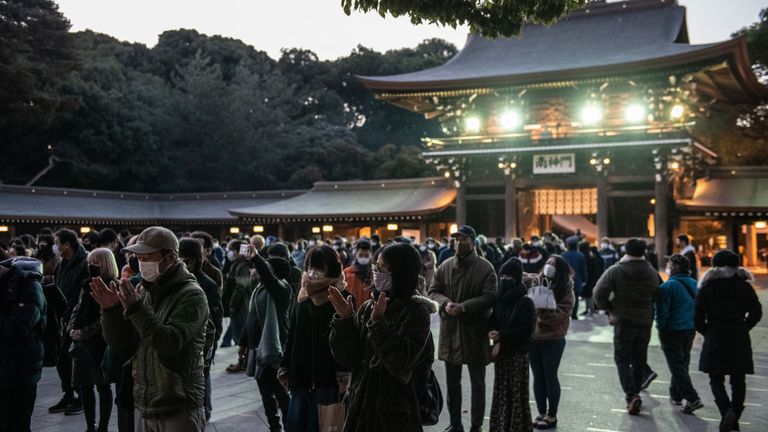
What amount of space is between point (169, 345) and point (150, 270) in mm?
511

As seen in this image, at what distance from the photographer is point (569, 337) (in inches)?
459

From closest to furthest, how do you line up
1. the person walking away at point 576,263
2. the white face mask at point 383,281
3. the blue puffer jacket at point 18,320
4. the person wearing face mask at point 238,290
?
the white face mask at point 383,281 → the blue puffer jacket at point 18,320 → the person wearing face mask at point 238,290 → the person walking away at point 576,263

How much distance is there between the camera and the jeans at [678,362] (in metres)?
6.88

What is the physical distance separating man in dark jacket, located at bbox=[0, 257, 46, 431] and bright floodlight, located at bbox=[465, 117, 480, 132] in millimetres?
24002

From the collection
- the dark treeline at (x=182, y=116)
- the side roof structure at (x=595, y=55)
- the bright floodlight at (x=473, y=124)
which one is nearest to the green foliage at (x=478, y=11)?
the side roof structure at (x=595, y=55)

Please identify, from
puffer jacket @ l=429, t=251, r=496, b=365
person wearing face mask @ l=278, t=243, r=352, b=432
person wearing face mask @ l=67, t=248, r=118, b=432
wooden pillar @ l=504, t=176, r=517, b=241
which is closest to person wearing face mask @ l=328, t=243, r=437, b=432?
person wearing face mask @ l=278, t=243, r=352, b=432

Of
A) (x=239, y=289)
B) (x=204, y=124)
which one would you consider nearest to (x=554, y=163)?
(x=239, y=289)

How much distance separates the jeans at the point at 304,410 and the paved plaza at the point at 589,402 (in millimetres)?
2172

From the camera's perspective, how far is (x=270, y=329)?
19.0 ft

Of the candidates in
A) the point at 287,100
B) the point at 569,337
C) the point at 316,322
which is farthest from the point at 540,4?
the point at 287,100

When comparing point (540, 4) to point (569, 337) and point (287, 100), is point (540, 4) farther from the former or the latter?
point (287, 100)

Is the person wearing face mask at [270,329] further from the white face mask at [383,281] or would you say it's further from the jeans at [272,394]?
the white face mask at [383,281]

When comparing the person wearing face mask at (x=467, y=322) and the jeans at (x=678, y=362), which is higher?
the person wearing face mask at (x=467, y=322)

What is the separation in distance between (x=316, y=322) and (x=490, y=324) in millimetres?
2282
